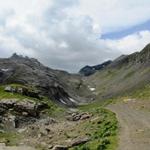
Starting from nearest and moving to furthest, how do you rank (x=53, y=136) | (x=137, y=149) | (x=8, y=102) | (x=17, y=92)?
(x=137, y=149)
(x=53, y=136)
(x=8, y=102)
(x=17, y=92)

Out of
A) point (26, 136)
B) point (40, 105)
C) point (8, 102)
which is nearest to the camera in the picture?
point (26, 136)

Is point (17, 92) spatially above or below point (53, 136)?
above

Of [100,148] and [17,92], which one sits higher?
[17,92]

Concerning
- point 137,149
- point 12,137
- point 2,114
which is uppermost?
point 2,114

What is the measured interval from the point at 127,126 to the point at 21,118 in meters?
45.1

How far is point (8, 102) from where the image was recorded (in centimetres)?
11394

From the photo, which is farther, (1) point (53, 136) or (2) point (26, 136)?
(2) point (26, 136)

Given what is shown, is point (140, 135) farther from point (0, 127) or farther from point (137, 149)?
point (0, 127)

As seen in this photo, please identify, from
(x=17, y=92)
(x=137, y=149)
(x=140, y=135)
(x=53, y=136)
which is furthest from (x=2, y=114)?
(x=137, y=149)

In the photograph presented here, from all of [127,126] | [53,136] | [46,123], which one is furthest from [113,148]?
[46,123]

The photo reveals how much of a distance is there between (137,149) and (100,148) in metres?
4.36

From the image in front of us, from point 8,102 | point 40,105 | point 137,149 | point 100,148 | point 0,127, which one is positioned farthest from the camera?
point 40,105

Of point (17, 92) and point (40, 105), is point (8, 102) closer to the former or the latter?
point (40, 105)

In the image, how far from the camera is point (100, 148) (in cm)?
4416
